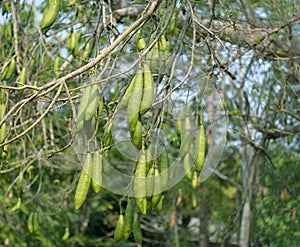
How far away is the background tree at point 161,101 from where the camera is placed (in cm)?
202

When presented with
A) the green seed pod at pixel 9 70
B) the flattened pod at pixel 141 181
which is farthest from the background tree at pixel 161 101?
the flattened pod at pixel 141 181

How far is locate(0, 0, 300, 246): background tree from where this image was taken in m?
2.02

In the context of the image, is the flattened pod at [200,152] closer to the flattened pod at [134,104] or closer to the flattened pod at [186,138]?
the flattened pod at [186,138]

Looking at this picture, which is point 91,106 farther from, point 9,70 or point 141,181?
point 9,70

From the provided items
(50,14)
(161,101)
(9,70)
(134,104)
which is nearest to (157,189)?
(161,101)

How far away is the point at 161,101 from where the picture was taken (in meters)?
1.80

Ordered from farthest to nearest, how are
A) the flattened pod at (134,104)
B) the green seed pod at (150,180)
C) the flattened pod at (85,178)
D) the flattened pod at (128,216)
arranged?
the flattened pod at (128,216), the green seed pod at (150,180), the flattened pod at (85,178), the flattened pod at (134,104)

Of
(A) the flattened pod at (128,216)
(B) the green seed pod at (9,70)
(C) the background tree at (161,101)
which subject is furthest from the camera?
(B) the green seed pod at (9,70)

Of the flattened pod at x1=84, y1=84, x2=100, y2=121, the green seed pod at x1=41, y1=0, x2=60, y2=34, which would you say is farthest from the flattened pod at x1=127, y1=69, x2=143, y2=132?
the green seed pod at x1=41, y1=0, x2=60, y2=34

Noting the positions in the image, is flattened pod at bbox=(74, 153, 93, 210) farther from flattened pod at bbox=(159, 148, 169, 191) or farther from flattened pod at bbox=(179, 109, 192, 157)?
flattened pod at bbox=(179, 109, 192, 157)

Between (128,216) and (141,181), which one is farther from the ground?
(141,181)

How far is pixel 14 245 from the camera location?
5.74 metres

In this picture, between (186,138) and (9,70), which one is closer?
(186,138)

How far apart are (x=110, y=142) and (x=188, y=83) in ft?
2.87
